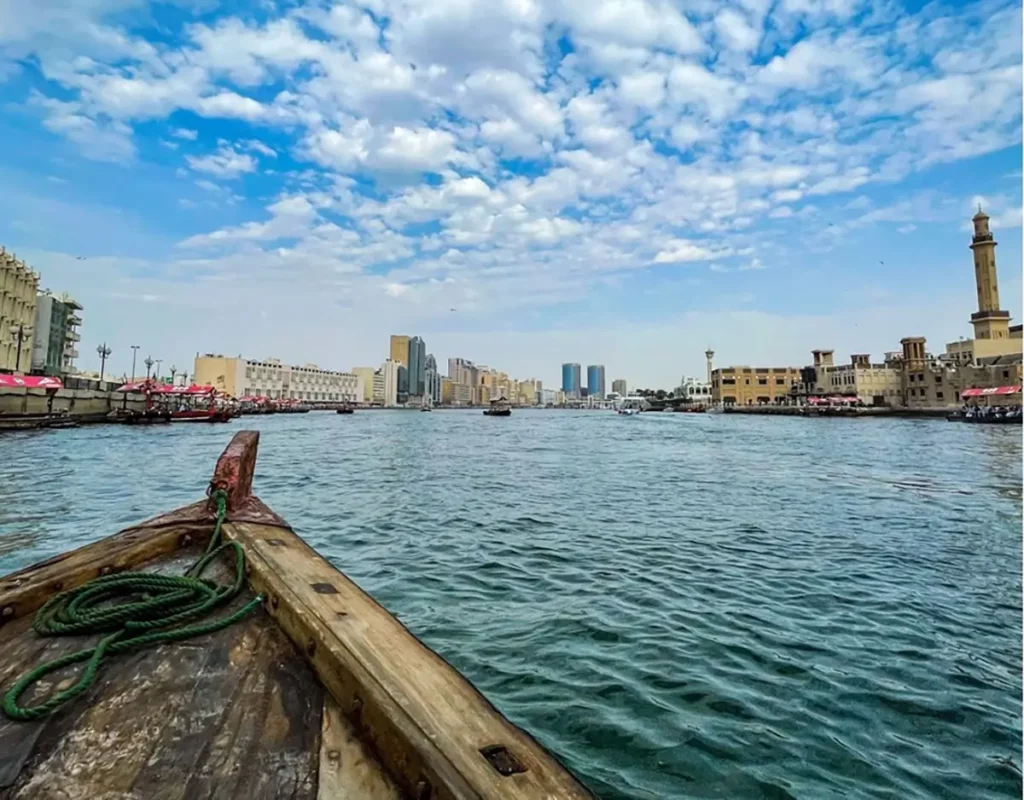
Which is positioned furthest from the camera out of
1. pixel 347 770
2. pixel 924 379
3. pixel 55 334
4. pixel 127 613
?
pixel 924 379

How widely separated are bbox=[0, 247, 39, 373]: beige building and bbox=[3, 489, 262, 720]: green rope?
217 feet

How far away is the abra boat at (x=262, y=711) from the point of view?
1670 millimetres

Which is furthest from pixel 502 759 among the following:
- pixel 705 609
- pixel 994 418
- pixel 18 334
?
pixel 18 334

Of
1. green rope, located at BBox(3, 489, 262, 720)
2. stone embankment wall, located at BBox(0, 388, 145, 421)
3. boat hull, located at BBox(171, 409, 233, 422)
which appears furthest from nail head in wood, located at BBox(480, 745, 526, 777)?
boat hull, located at BBox(171, 409, 233, 422)

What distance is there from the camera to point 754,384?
133 m

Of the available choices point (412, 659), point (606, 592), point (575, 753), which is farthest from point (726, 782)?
point (606, 592)

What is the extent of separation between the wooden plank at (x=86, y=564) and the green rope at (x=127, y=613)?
132 mm

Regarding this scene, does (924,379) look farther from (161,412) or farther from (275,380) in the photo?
(275,380)

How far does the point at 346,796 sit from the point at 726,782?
2484 mm

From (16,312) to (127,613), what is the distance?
75.4 meters

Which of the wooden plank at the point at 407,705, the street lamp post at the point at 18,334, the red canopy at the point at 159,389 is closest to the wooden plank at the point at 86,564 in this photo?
the wooden plank at the point at 407,705

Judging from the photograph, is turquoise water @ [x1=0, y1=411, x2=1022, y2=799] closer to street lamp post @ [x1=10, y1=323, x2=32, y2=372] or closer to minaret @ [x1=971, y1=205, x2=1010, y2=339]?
street lamp post @ [x1=10, y1=323, x2=32, y2=372]

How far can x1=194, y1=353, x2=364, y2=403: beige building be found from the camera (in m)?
132

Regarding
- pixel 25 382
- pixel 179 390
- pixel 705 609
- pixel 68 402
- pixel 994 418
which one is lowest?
pixel 705 609
